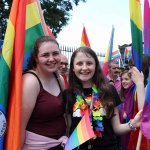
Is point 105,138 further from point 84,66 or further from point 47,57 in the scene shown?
point 47,57

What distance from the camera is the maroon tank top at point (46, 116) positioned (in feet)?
7.93

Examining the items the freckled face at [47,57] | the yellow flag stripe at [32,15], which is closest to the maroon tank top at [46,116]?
the freckled face at [47,57]

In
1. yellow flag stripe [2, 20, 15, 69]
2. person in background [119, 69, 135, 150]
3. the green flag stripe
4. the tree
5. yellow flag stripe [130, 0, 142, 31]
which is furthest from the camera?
the tree

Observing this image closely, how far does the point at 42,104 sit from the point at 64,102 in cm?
29

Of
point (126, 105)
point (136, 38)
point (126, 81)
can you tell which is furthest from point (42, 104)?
point (126, 81)

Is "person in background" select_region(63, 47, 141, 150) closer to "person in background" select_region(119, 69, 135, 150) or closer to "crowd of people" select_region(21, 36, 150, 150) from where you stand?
"crowd of people" select_region(21, 36, 150, 150)

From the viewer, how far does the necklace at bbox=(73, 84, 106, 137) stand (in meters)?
2.57

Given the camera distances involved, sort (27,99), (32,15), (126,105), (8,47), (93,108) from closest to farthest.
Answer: (27,99)
(8,47)
(93,108)
(32,15)
(126,105)

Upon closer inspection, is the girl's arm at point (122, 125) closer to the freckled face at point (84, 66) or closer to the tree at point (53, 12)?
the freckled face at point (84, 66)

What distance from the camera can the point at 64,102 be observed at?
104 inches

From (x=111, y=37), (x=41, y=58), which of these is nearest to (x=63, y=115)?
(x=41, y=58)

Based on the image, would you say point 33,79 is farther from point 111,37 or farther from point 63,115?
point 111,37

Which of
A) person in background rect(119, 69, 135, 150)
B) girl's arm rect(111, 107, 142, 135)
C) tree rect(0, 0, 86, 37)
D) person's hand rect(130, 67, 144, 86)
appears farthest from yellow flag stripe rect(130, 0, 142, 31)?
tree rect(0, 0, 86, 37)

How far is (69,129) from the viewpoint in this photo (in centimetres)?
261
